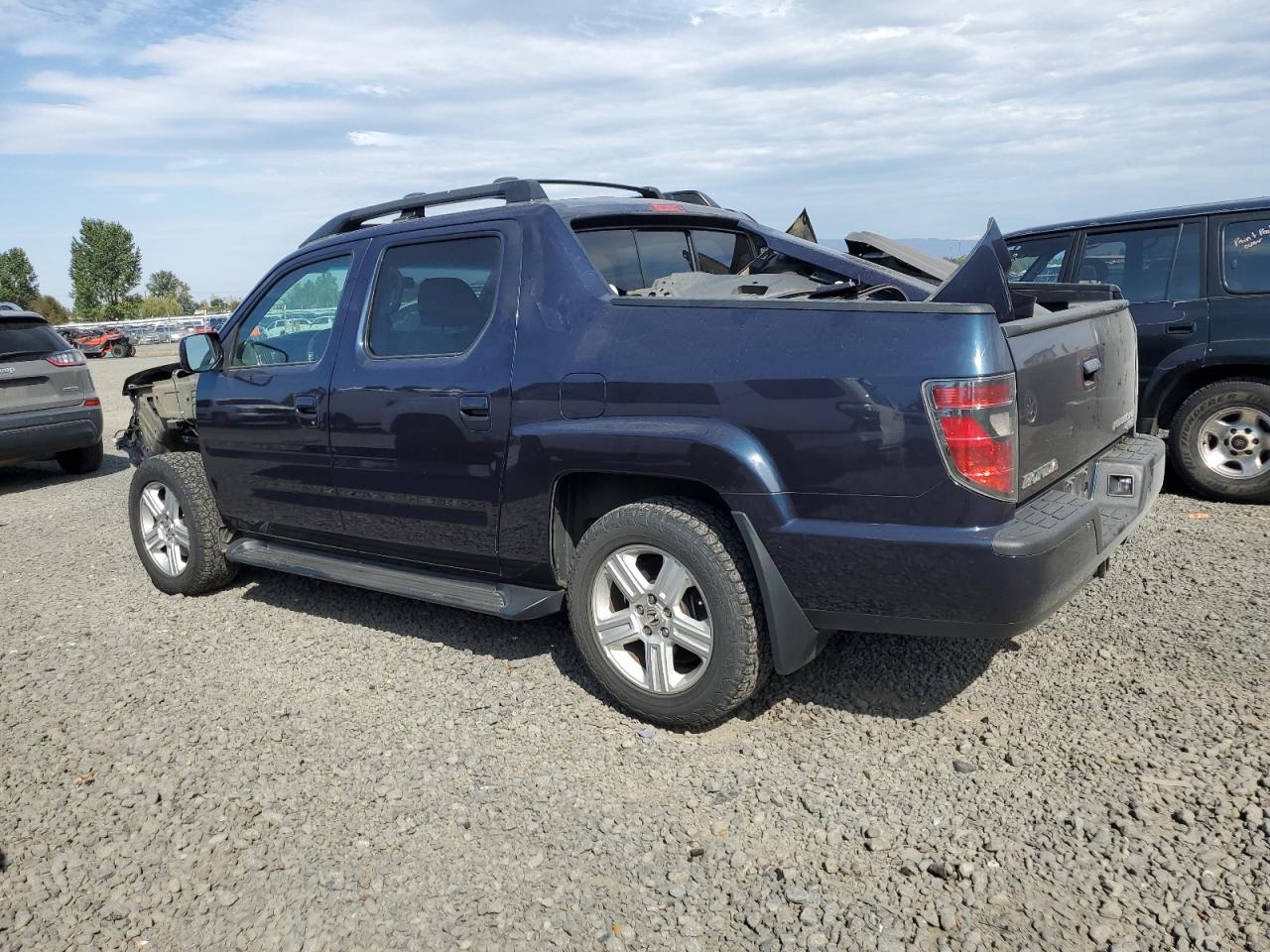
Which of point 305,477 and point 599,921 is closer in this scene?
point 599,921

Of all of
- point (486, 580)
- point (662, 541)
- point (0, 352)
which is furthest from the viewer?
point (0, 352)

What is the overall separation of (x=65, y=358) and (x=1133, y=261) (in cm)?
908

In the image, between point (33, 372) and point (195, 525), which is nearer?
point (195, 525)

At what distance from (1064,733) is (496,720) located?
6.51 feet

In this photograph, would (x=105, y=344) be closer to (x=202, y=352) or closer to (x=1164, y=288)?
(x=202, y=352)

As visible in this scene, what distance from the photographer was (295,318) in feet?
15.9

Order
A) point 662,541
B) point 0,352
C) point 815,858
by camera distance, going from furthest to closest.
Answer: point 0,352 → point 662,541 → point 815,858

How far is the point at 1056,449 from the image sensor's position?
3.25 meters

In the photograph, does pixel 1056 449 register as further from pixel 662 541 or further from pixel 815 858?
pixel 815 858

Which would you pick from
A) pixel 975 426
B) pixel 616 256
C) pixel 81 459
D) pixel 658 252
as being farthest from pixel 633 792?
pixel 81 459

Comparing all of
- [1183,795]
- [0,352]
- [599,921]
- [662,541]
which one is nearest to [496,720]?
[662,541]

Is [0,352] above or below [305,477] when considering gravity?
above

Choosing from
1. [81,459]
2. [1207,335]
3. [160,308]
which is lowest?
[81,459]

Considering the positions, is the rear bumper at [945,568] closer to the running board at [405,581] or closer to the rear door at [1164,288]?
the running board at [405,581]
